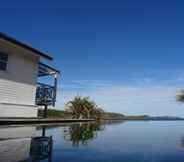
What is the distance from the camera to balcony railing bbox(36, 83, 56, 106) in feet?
48.7

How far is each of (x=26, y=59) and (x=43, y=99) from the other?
10.0ft

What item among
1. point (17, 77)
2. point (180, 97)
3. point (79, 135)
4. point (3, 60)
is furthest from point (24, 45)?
point (180, 97)

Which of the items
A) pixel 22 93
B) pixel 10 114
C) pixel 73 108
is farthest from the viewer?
pixel 73 108

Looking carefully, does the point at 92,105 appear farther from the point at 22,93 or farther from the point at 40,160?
the point at 40,160

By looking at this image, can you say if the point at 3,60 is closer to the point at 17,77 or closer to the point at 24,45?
the point at 17,77

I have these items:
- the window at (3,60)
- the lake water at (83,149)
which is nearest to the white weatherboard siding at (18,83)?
the window at (3,60)

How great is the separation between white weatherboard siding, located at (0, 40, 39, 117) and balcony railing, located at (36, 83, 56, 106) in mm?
1292

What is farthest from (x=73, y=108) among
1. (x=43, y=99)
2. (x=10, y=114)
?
(x=10, y=114)

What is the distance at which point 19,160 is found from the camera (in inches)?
119

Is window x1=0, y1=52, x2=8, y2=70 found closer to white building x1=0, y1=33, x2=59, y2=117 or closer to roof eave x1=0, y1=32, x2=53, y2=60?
white building x1=0, y1=33, x2=59, y2=117

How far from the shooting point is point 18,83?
12.4 m

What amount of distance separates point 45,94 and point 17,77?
2982 mm

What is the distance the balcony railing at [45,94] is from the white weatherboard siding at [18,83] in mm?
1292

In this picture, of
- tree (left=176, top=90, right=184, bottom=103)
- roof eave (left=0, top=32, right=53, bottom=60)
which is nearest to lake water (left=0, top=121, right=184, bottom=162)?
roof eave (left=0, top=32, right=53, bottom=60)
